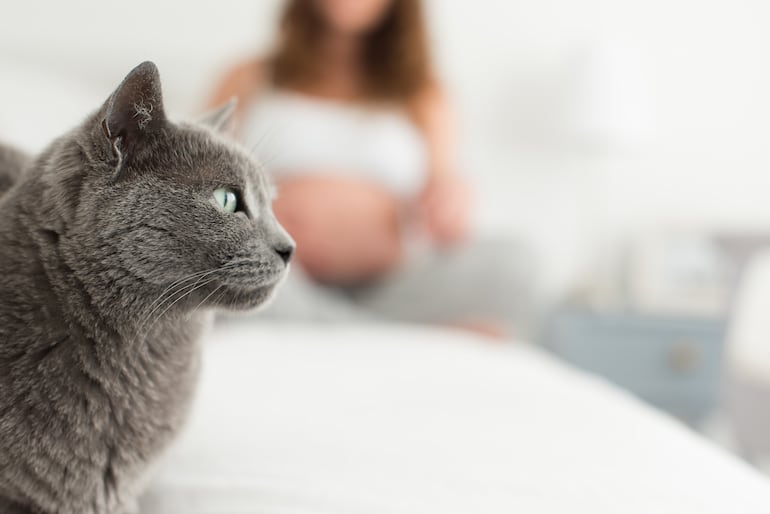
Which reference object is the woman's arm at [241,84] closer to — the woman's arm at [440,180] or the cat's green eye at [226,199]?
the woman's arm at [440,180]

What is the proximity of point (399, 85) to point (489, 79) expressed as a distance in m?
0.74

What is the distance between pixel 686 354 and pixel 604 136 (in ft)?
2.78

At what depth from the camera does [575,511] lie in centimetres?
60

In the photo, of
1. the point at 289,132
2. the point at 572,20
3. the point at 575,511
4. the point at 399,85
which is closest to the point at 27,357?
the point at 575,511

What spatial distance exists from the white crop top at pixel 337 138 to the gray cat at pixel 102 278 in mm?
1267

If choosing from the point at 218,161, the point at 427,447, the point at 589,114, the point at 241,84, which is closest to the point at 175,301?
the point at 218,161

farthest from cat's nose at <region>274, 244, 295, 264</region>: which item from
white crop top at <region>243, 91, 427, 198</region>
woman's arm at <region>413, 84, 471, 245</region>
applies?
woman's arm at <region>413, 84, 471, 245</region>

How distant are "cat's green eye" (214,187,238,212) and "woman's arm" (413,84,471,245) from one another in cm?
141

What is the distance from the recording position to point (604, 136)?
247 centimetres

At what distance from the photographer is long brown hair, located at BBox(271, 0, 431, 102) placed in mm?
2004

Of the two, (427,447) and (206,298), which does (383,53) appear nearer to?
(427,447)

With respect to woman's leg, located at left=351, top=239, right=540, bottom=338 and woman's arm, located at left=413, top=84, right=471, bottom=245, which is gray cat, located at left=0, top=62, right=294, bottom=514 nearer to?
woman's leg, located at left=351, top=239, right=540, bottom=338

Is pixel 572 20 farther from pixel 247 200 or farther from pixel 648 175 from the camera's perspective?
pixel 247 200

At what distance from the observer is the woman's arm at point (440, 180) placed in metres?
1.95
